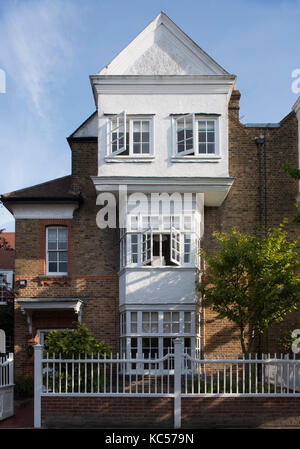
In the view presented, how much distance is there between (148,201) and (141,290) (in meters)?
2.91

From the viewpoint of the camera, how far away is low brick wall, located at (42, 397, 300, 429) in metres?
15.2

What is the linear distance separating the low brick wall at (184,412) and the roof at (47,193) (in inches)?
314

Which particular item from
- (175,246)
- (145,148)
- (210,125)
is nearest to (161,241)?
(175,246)

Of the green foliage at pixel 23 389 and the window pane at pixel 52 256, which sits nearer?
the green foliage at pixel 23 389

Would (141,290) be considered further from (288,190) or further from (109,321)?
(288,190)

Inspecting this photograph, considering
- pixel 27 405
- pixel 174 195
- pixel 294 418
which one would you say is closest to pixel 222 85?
pixel 174 195

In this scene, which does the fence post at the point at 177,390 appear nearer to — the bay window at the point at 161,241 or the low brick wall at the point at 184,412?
the low brick wall at the point at 184,412

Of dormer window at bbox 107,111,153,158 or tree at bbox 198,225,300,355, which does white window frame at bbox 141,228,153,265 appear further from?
dormer window at bbox 107,111,153,158

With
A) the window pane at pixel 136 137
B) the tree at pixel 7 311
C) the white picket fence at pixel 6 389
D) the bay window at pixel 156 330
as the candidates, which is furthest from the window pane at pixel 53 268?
the window pane at pixel 136 137

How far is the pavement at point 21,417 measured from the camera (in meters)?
15.7

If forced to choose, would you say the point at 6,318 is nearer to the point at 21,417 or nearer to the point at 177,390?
the point at 21,417

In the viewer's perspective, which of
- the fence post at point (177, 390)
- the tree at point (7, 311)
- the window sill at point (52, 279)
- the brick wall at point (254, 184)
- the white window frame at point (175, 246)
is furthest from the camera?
the tree at point (7, 311)

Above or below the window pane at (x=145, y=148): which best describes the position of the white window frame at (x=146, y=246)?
below

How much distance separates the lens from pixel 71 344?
1597cm
